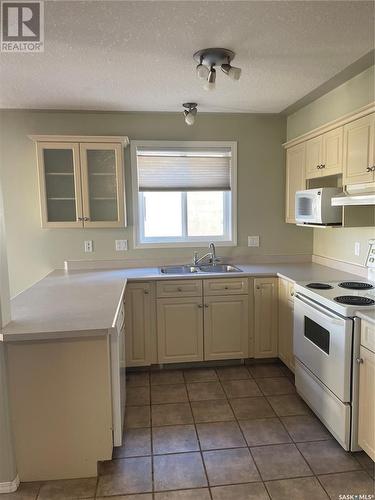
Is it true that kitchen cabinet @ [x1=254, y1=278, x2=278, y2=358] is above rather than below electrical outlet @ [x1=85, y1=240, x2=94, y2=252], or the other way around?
below

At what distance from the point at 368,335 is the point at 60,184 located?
111 inches

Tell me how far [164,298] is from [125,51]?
1.93 metres

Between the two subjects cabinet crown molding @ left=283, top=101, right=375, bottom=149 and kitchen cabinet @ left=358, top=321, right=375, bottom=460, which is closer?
kitchen cabinet @ left=358, top=321, right=375, bottom=460

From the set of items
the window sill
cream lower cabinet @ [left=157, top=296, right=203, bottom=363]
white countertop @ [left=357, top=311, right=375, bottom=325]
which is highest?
the window sill

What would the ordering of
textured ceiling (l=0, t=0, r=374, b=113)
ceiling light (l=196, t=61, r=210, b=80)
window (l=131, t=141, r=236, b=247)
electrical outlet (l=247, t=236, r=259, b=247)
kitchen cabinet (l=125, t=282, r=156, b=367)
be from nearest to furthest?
textured ceiling (l=0, t=0, r=374, b=113) → ceiling light (l=196, t=61, r=210, b=80) → kitchen cabinet (l=125, t=282, r=156, b=367) → window (l=131, t=141, r=236, b=247) → electrical outlet (l=247, t=236, r=259, b=247)

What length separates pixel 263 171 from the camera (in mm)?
3740

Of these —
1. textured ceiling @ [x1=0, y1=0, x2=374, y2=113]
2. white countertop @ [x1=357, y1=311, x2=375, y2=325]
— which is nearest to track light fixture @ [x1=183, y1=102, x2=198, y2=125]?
textured ceiling @ [x1=0, y1=0, x2=374, y2=113]

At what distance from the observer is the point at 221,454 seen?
83.5 inches

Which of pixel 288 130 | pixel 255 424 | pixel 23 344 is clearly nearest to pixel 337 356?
pixel 255 424

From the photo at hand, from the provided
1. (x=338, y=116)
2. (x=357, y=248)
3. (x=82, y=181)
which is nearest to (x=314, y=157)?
(x=338, y=116)

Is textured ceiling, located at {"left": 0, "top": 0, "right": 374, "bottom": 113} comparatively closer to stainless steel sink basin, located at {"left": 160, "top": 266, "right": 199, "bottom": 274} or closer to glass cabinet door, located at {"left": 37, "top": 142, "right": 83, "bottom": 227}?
glass cabinet door, located at {"left": 37, "top": 142, "right": 83, "bottom": 227}

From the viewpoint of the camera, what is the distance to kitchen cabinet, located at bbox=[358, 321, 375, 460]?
6.20ft

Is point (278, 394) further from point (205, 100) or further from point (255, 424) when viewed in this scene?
point (205, 100)

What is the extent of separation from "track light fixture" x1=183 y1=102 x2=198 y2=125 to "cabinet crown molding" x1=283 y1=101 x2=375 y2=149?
3.32 feet
